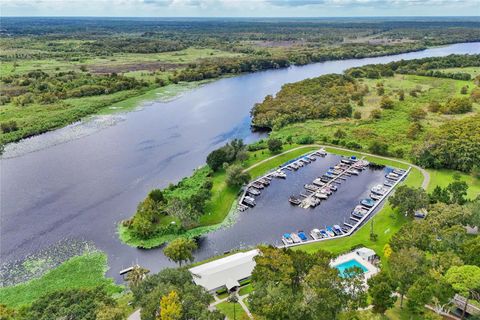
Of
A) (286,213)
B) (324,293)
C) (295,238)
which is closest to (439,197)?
(295,238)

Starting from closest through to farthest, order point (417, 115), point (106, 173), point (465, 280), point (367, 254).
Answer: point (465, 280), point (367, 254), point (106, 173), point (417, 115)

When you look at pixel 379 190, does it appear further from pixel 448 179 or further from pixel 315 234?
pixel 315 234

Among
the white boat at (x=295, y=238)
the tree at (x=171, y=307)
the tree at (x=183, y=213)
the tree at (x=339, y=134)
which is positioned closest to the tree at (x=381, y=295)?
the white boat at (x=295, y=238)

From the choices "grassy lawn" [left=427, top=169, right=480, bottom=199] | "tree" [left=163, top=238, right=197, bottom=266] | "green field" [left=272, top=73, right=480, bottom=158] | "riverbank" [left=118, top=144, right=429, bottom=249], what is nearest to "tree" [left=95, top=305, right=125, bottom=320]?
"tree" [left=163, top=238, right=197, bottom=266]

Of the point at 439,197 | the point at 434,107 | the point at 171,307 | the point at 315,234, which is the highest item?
the point at 171,307

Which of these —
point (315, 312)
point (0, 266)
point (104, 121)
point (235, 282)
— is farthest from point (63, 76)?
point (315, 312)

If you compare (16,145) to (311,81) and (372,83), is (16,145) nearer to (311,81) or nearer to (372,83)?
(311,81)
